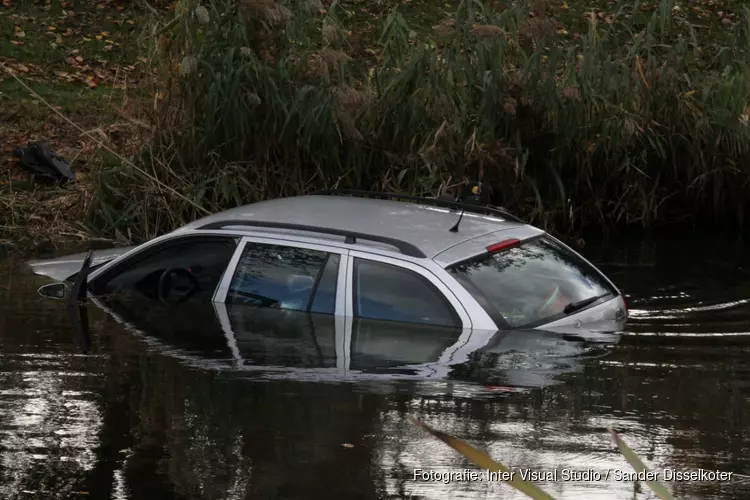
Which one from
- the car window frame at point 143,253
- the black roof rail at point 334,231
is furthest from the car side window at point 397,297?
the car window frame at point 143,253

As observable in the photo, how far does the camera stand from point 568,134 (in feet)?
39.3

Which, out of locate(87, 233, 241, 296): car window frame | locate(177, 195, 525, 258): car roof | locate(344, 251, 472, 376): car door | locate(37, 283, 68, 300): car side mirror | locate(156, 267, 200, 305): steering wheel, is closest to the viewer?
locate(344, 251, 472, 376): car door

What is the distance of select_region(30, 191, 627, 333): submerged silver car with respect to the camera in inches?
278

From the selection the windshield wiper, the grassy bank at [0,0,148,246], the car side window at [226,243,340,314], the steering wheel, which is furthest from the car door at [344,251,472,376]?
the grassy bank at [0,0,148,246]

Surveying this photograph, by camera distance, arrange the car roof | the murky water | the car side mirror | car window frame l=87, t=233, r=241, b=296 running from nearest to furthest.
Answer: the murky water < the car roof < car window frame l=87, t=233, r=241, b=296 < the car side mirror

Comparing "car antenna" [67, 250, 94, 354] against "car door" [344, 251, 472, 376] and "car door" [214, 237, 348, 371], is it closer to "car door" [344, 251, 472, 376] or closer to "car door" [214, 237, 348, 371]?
"car door" [214, 237, 348, 371]

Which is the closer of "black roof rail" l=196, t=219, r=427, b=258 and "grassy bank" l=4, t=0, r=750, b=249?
"black roof rail" l=196, t=219, r=427, b=258

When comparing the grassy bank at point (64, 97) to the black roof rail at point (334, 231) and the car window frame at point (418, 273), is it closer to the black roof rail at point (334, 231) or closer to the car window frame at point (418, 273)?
the black roof rail at point (334, 231)

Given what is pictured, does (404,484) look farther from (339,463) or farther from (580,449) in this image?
(580,449)

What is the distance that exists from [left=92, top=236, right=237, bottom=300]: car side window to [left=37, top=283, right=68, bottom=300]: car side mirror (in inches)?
26.5

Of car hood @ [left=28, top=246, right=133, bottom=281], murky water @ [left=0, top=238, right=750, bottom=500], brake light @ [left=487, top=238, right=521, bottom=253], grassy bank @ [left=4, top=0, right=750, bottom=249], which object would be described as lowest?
murky water @ [left=0, top=238, right=750, bottom=500]

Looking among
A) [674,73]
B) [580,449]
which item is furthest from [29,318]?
[674,73]

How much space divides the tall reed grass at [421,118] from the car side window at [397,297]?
440cm

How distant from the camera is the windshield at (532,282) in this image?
7039mm
